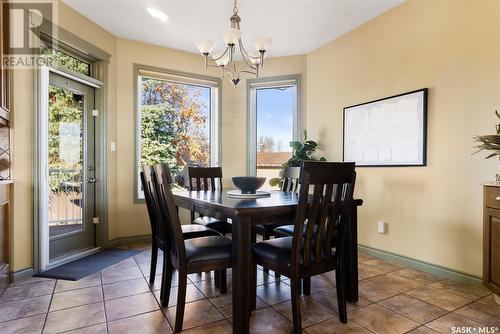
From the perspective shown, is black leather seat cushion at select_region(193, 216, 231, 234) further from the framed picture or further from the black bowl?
the framed picture

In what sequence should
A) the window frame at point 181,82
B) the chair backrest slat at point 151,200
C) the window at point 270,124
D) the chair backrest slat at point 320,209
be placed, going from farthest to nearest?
1. the window at point 270,124
2. the window frame at point 181,82
3. the chair backrest slat at point 151,200
4. the chair backrest slat at point 320,209

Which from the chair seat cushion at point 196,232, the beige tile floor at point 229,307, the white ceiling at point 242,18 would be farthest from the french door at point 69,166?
the chair seat cushion at point 196,232

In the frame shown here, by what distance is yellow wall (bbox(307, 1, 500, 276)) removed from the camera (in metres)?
2.44

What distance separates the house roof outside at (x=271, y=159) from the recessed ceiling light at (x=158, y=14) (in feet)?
7.34

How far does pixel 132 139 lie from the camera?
397cm

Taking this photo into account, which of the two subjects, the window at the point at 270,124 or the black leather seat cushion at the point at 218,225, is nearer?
the black leather seat cushion at the point at 218,225

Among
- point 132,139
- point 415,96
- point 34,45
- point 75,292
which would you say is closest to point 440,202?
point 415,96

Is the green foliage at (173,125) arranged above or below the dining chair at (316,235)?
above

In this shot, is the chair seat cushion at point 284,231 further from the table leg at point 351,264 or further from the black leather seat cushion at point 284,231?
the table leg at point 351,264

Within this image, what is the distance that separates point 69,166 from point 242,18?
8.42ft

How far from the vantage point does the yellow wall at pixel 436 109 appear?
96.2 inches

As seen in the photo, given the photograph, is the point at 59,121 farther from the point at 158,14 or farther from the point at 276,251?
the point at 276,251
